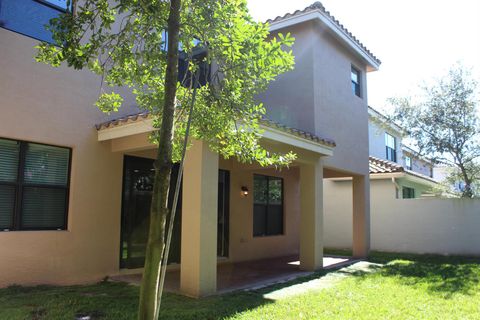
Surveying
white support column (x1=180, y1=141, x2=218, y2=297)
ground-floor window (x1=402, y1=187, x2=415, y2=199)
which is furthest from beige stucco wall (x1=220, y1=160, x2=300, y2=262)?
ground-floor window (x1=402, y1=187, x2=415, y2=199)

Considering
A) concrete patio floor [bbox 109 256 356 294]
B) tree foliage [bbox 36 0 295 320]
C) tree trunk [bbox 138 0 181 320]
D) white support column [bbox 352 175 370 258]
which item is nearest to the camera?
tree trunk [bbox 138 0 181 320]

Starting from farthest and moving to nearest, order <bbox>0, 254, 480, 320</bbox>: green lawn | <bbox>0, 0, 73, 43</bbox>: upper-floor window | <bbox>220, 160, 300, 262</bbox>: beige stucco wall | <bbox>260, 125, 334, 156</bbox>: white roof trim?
<bbox>220, 160, 300, 262</bbox>: beige stucco wall → <bbox>260, 125, 334, 156</bbox>: white roof trim → <bbox>0, 0, 73, 43</bbox>: upper-floor window → <bbox>0, 254, 480, 320</bbox>: green lawn

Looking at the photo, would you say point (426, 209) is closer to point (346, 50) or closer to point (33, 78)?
point (346, 50)

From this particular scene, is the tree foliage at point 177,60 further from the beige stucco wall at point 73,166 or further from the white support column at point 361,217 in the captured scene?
the white support column at point 361,217

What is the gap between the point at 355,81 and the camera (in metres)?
15.1

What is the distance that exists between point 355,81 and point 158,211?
13.1 m

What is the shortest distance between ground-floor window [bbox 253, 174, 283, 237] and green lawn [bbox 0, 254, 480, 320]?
4788mm

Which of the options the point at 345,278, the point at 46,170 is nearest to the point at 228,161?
the point at 345,278

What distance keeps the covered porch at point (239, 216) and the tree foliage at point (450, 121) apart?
4136 mm

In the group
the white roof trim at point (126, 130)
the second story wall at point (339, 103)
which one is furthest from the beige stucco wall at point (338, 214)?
the white roof trim at point (126, 130)

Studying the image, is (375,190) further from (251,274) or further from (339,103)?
(251,274)

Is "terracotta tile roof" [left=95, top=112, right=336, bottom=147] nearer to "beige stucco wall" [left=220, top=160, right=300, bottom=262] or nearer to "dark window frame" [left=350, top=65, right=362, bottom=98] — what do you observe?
"beige stucco wall" [left=220, top=160, right=300, bottom=262]

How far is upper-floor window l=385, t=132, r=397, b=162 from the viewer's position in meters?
24.3

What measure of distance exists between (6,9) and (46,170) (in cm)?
303
